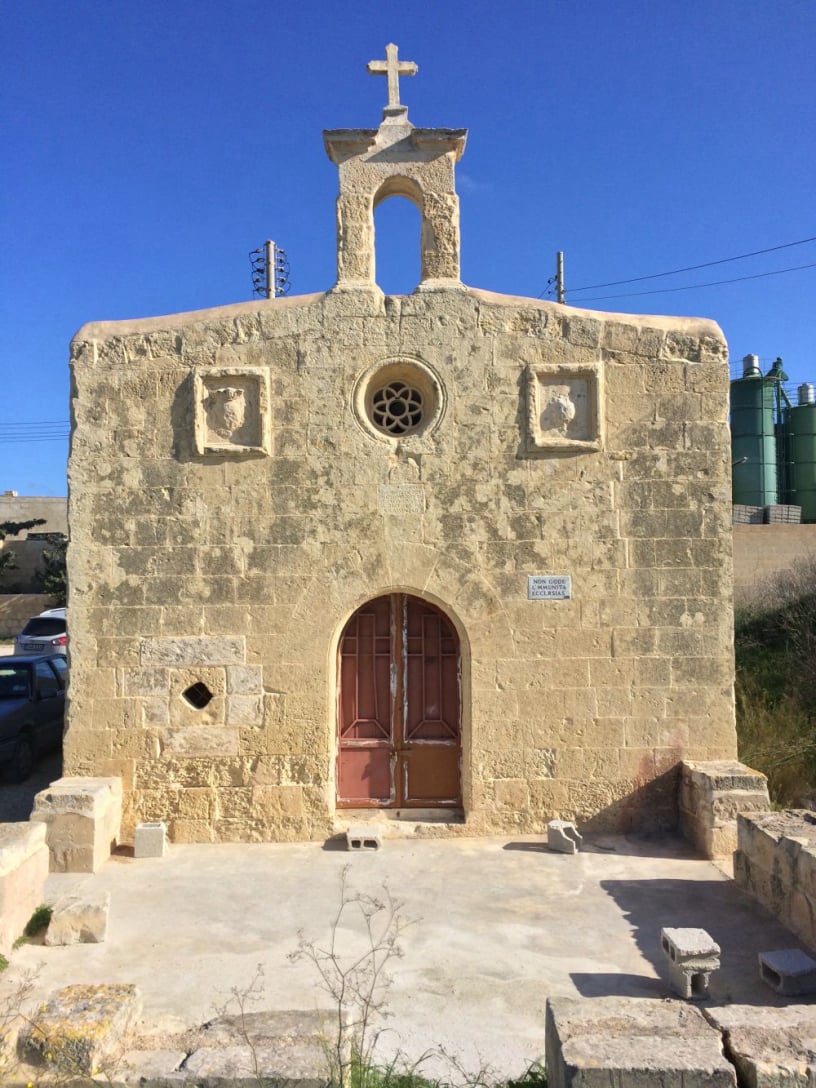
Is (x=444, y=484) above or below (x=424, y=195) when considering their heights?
below

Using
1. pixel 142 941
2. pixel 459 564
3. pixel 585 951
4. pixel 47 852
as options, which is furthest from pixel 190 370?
pixel 585 951

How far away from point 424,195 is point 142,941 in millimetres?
6063

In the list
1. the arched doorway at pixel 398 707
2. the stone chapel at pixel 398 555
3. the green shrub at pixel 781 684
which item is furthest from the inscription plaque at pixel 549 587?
the green shrub at pixel 781 684

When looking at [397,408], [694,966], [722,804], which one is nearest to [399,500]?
[397,408]

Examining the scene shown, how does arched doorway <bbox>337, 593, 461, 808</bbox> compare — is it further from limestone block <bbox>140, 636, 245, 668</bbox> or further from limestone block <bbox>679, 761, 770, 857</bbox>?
limestone block <bbox>679, 761, 770, 857</bbox>

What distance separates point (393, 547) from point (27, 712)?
5.34 metres

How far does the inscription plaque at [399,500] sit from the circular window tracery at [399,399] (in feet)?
1.47

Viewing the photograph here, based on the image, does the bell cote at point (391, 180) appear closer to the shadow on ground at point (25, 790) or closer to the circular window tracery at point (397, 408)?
the circular window tracery at point (397, 408)

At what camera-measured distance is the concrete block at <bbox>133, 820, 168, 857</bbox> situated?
20.3 ft

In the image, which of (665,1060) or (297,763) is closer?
(665,1060)

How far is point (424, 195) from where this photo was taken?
272 inches

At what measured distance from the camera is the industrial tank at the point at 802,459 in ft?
67.7

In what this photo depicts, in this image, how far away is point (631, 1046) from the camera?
288 centimetres

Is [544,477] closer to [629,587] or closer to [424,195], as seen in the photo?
[629,587]
